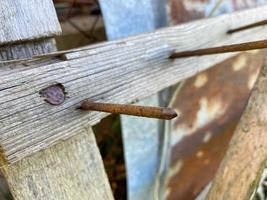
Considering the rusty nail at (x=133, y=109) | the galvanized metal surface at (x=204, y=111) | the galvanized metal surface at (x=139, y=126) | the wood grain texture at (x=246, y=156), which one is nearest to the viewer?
the rusty nail at (x=133, y=109)

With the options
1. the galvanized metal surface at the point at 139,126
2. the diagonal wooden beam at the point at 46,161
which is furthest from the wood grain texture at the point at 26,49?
the galvanized metal surface at the point at 139,126

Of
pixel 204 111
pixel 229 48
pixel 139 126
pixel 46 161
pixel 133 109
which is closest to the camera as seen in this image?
pixel 133 109

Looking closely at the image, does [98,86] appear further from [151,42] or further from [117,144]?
[117,144]

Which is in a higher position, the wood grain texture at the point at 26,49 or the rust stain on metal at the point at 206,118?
the wood grain texture at the point at 26,49

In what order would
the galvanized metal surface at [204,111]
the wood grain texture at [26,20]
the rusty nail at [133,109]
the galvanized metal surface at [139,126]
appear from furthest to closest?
1. the galvanized metal surface at [204,111]
2. the galvanized metal surface at [139,126]
3. the wood grain texture at [26,20]
4. the rusty nail at [133,109]

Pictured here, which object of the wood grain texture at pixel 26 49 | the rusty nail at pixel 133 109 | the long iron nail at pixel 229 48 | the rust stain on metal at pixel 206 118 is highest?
the wood grain texture at pixel 26 49

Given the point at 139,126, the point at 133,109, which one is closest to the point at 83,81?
the point at 133,109

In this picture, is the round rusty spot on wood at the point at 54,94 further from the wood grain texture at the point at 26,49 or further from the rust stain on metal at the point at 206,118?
the rust stain on metal at the point at 206,118

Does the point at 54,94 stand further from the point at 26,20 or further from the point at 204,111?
the point at 204,111

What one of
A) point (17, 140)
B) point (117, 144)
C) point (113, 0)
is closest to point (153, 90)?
point (113, 0)
